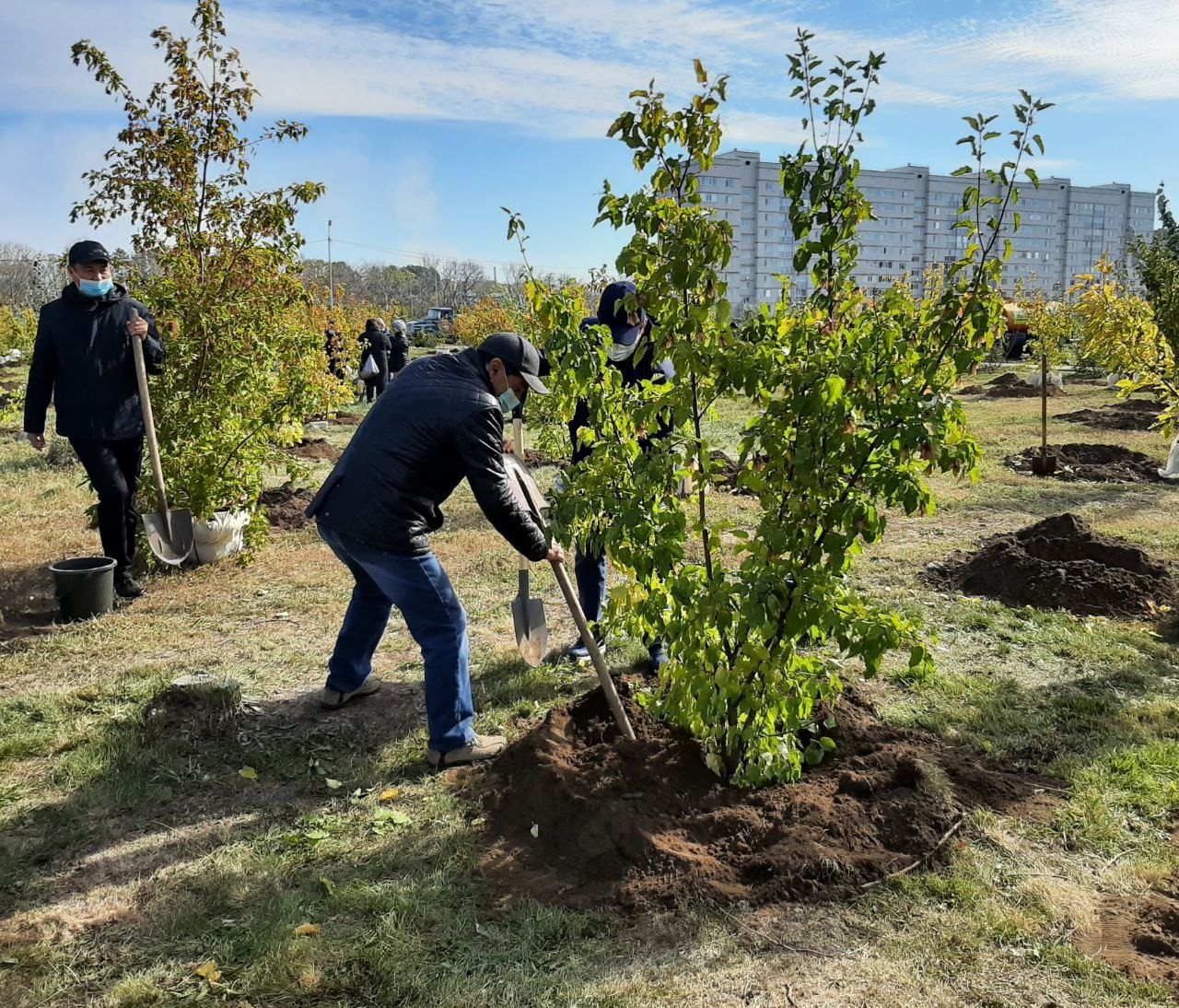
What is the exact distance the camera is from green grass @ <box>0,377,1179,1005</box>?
2512 mm

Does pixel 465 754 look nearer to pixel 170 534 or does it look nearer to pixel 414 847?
pixel 414 847

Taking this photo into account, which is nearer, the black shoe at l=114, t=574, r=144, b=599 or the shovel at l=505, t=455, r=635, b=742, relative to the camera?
the shovel at l=505, t=455, r=635, b=742

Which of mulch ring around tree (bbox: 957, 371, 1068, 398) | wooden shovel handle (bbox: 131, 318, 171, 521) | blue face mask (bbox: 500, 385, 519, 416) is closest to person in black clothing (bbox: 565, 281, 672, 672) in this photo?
blue face mask (bbox: 500, 385, 519, 416)

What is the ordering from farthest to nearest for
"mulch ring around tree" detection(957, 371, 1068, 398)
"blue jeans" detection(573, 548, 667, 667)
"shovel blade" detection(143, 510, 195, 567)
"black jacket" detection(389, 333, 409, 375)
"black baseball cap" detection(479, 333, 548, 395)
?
"black jacket" detection(389, 333, 409, 375) < "mulch ring around tree" detection(957, 371, 1068, 398) < "shovel blade" detection(143, 510, 195, 567) < "blue jeans" detection(573, 548, 667, 667) < "black baseball cap" detection(479, 333, 548, 395)

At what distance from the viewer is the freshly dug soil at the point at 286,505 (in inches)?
324

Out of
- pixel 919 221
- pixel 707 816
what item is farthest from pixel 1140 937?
pixel 919 221

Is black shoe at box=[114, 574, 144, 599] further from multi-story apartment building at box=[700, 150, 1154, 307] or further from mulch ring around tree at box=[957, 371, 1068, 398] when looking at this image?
multi-story apartment building at box=[700, 150, 1154, 307]

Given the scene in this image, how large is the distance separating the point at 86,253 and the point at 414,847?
4346 millimetres

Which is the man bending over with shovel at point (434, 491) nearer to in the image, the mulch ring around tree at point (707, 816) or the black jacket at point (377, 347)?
the mulch ring around tree at point (707, 816)

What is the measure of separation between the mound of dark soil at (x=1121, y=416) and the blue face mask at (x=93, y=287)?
13.3m

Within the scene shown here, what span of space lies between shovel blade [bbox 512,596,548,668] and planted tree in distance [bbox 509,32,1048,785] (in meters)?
1.05

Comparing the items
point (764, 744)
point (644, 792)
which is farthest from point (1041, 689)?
point (644, 792)

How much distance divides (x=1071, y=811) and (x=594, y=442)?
216cm

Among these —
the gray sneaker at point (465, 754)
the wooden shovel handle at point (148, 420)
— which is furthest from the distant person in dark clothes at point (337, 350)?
the gray sneaker at point (465, 754)
